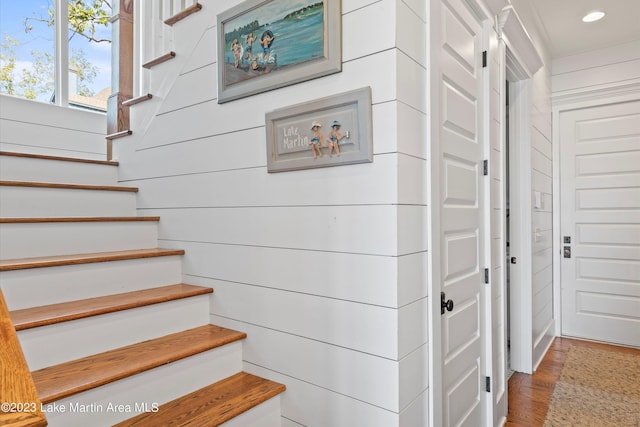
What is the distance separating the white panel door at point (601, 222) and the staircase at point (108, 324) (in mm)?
3454

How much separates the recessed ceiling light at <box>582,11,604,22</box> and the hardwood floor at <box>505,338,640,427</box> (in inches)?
111

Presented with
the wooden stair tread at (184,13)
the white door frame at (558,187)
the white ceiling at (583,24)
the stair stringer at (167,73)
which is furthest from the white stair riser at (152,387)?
the white door frame at (558,187)

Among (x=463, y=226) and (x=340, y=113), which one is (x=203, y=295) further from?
(x=463, y=226)

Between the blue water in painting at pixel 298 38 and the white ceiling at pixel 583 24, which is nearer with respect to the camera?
the blue water in painting at pixel 298 38

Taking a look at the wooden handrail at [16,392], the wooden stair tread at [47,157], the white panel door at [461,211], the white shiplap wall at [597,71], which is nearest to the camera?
the wooden handrail at [16,392]

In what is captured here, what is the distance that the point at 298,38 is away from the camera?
1.49 metres

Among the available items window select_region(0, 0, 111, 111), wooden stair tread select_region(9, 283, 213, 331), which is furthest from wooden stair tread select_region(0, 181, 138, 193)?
window select_region(0, 0, 111, 111)

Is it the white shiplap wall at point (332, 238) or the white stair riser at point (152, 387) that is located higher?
the white shiplap wall at point (332, 238)

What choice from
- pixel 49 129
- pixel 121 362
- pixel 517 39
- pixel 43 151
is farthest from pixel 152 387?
pixel 517 39

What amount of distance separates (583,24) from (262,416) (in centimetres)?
372

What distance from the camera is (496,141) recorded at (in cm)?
218

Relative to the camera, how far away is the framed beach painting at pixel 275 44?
141cm

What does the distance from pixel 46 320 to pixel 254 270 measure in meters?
0.79

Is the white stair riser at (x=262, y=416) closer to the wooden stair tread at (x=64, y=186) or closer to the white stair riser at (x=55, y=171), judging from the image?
the wooden stair tread at (x=64, y=186)
